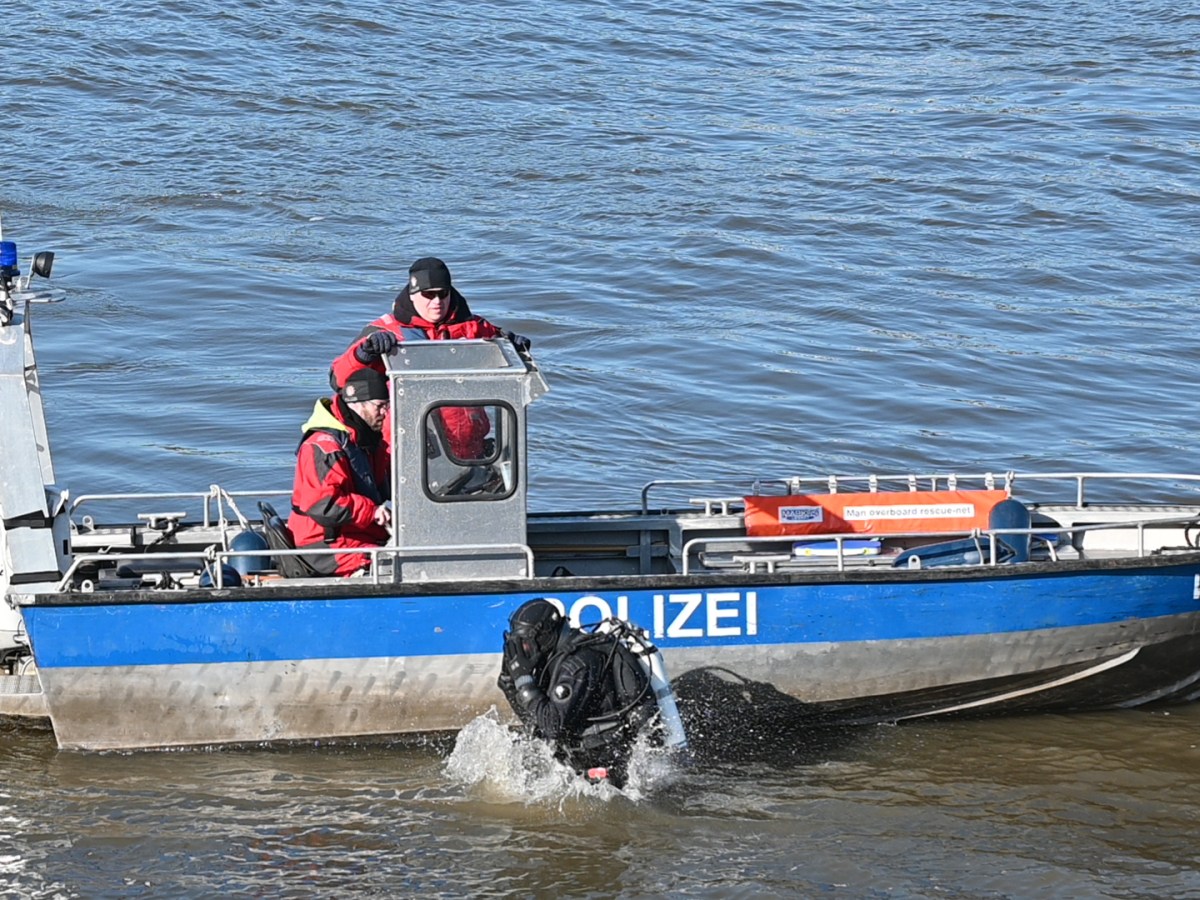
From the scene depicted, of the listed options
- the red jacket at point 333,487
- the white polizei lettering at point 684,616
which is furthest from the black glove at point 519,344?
the white polizei lettering at point 684,616

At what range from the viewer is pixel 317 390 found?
14297mm

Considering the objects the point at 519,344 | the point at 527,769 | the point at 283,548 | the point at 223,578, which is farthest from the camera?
the point at 283,548

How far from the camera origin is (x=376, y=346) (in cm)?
815

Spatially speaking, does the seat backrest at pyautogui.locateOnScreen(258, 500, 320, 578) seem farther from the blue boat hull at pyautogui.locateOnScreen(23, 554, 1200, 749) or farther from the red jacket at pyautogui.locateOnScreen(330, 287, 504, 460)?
the red jacket at pyautogui.locateOnScreen(330, 287, 504, 460)

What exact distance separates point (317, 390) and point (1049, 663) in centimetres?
750

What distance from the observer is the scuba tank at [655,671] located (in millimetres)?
7777

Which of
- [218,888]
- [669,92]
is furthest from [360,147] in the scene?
[218,888]

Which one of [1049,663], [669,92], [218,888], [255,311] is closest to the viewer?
[218,888]

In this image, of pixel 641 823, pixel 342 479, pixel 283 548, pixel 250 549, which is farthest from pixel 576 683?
pixel 250 549

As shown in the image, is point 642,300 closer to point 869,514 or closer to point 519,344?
point 869,514

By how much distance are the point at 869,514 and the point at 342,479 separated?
302 cm

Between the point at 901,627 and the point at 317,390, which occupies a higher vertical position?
the point at 317,390

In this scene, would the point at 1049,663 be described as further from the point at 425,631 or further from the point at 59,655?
the point at 59,655

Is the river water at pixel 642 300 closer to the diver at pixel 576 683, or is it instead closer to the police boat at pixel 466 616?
the police boat at pixel 466 616
